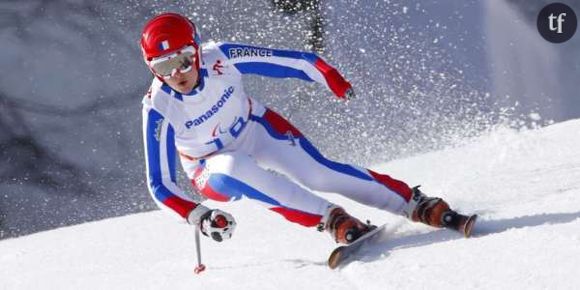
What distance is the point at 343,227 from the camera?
3.73 meters

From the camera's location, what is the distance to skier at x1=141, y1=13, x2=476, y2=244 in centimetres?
376

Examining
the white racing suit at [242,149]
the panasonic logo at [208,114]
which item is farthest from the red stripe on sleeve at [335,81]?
the panasonic logo at [208,114]

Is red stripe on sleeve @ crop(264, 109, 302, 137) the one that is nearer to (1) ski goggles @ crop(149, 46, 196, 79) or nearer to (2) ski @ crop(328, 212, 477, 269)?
(1) ski goggles @ crop(149, 46, 196, 79)

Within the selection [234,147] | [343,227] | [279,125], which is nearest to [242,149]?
[234,147]

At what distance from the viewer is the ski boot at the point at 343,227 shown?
3713 millimetres

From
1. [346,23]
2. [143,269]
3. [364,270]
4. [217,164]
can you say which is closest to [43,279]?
[143,269]

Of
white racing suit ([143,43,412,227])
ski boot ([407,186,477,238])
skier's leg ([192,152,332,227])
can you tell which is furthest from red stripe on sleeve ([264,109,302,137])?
ski boot ([407,186,477,238])

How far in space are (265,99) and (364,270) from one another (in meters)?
4.75

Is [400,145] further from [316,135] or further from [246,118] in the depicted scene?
[246,118]

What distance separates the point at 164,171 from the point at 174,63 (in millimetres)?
449

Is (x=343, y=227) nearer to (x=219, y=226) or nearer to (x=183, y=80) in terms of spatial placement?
(x=219, y=226)

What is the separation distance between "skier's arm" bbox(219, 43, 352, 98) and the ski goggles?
306 millimetres

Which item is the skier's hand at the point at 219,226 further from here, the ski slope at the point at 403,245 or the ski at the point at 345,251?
the ski at the point at 345,251

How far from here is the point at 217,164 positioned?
3.86 m
